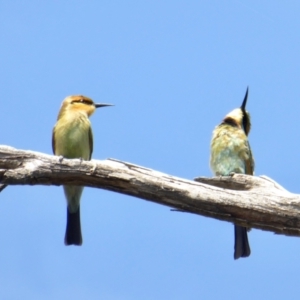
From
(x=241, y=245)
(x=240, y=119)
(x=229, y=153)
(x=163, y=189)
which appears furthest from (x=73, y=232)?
(x=240, y=119)

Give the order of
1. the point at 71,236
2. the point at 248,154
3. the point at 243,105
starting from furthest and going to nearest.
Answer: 1. the point at 243,105
2. the point at 248,154
3. the point at 71,236

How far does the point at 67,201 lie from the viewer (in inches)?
205

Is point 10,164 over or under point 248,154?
under

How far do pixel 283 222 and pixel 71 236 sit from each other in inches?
73.4

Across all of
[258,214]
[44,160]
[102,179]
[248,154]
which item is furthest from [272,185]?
[248,154]

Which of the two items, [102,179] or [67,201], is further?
[67,201]

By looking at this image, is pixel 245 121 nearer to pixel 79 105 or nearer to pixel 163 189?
pixel 79 105

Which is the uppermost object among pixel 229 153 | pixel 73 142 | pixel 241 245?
pixel 229 153

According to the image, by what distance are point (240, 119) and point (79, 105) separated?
1.37 meters

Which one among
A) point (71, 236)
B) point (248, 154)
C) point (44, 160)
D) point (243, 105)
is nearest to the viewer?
point (44, 160)

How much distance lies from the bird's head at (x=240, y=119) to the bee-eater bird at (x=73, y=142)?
1.16 meters

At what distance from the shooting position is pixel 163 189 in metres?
3.69

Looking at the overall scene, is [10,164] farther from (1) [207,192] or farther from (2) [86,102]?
(2) [86,102]

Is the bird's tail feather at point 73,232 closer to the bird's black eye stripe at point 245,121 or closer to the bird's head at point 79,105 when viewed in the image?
the bird's head at point 79,105
